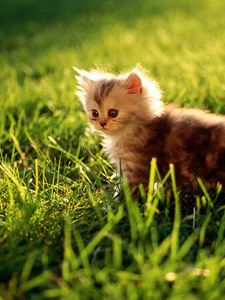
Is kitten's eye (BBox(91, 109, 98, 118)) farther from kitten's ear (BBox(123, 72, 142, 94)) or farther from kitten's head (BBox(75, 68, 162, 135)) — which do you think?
kitten's ear (BBox(123, 72, 142, 94))

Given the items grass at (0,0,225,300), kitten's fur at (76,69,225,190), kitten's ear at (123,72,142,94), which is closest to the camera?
grass at (0,0,225,300)

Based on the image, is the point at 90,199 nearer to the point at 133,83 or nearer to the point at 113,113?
the point at 113,113

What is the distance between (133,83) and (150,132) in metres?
0.34

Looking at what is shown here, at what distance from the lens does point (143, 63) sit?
7.46 metres

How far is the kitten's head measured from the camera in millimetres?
3506

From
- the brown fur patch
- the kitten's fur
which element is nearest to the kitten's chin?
the kitten's fur

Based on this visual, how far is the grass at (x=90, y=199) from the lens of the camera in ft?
7.54

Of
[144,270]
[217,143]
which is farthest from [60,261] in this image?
[217,143]

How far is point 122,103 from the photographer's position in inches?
138

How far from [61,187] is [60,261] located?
0.91m

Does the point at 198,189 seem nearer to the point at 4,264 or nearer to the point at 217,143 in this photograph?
the point at 217,143

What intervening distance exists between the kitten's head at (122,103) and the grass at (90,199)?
32 cm

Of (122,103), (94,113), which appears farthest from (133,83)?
(94,113)

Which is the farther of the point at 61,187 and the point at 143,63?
the point at 143,63
